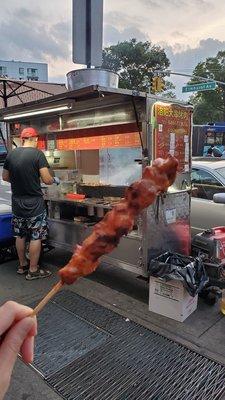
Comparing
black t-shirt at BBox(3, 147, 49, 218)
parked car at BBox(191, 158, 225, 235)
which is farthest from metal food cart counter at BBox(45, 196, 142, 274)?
parked car at BBox(191, 158, 225, 235)

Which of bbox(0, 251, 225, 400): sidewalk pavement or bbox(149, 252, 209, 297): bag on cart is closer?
bbox(0, 251, 225, 400): sidewalk pavement

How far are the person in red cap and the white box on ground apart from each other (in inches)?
78.1

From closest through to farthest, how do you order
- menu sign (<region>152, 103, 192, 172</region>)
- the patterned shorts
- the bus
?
menu sign (<region>152, 103, 192, 172</region>) → the patterned shorts → the bus

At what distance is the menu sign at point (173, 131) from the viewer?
4199mm

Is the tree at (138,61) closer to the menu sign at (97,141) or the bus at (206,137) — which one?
the bus at (206,137)

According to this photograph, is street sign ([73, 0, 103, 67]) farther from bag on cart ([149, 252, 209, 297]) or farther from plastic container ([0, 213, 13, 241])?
bag on cart ([149, 252, 209, 297])

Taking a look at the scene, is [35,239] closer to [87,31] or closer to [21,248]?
[21,248]

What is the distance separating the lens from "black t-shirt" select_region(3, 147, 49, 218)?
5.11 metres

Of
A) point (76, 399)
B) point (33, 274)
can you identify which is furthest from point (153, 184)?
point (33, 274)

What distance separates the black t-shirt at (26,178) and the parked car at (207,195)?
8.12 feet

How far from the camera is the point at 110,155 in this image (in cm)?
558

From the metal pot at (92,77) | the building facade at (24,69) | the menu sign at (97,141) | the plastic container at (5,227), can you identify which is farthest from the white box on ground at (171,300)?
the building facade at (24,69)

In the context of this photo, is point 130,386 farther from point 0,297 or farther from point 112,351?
point 0,297

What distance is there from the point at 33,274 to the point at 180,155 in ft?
9.33
